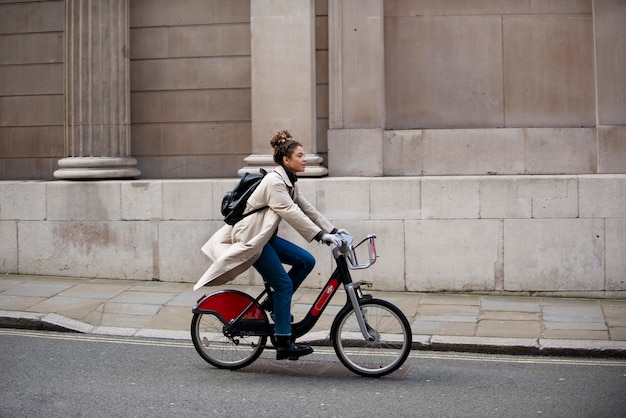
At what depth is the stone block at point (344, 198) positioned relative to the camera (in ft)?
36.8

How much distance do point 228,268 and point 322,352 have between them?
5.16ft

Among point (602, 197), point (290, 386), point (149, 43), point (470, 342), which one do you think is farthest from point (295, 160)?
point (149, 43)

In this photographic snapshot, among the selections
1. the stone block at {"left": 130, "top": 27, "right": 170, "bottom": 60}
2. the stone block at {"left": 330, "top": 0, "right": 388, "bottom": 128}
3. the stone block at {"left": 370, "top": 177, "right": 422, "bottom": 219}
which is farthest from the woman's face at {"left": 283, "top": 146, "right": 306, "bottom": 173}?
the stone block at {"left": 130, "top": 27, "right": 170, "bottom": 60}

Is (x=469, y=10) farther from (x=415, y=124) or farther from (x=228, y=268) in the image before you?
(x=228, y=268)

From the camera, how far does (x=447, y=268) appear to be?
1104cm

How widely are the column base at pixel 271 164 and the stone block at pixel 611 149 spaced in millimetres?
3453

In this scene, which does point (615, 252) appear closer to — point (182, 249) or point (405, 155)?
point (405, 155)

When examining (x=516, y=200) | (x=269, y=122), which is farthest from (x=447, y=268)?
(x=269, y=122)

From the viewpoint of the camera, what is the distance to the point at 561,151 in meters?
11.6

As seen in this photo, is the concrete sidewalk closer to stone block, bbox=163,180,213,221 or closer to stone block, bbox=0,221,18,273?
stone block, bbox=0,221,18,273

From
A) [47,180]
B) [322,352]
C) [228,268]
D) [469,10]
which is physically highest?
[469,10]

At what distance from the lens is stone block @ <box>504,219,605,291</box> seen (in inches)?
424

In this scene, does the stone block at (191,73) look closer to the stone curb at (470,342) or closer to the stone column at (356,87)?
the stone column at (356,87)

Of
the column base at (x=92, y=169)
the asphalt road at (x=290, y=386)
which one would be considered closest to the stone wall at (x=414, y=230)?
the column base at (x=92, y=169)
